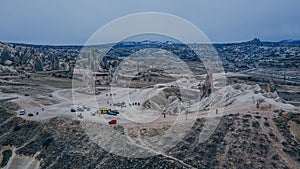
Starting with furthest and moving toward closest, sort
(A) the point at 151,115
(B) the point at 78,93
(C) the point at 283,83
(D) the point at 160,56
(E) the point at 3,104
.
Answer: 1. (D) the point at 160,56
2. (C) the point at 283,83
3. (B) the point at 78,93
4. (E) the point at 3,104
5. (A) the point at 151,115

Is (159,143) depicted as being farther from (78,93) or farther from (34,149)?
(78,93)

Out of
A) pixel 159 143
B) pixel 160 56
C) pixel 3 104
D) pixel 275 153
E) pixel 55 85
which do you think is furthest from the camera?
pixel 160 56

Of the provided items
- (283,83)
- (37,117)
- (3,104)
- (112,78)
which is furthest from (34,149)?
(283,83)

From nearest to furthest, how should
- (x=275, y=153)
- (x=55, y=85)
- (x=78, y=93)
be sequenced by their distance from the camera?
(x=275, y=153) → (x=78, y=93) → (x=55, y=85)

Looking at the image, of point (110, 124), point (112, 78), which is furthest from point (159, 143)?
point (112, 78)

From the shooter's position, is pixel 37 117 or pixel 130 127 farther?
pixel 37 117

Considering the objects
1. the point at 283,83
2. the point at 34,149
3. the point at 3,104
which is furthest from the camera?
the point at 283,83

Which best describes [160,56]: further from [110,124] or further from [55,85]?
[110,124]

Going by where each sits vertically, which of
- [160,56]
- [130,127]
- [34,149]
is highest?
[160,56]

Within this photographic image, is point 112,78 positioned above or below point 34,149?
above
